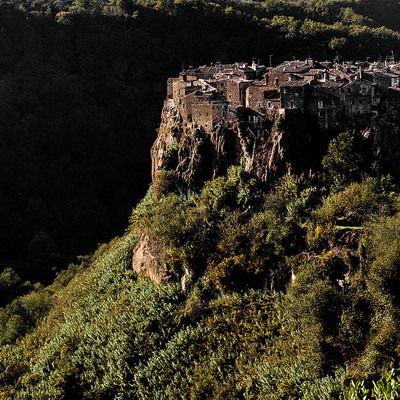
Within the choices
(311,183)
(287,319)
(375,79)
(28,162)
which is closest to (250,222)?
(311,183)

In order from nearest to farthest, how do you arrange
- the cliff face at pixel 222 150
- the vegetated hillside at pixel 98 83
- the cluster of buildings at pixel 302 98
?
the cluster of buildings at pixel 302 98
the cliff face at pixel 222 150
the vegetated hillside at pixel 98 83

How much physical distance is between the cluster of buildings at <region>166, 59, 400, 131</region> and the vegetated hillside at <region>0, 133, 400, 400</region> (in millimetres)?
2503

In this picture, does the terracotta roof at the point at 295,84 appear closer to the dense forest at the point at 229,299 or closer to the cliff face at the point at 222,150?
the cliff face at the point at 222,150

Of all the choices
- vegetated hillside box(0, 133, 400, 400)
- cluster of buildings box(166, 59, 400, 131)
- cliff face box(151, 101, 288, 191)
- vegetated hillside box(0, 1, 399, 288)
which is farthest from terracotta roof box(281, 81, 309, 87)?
vegetated hillside box(0, 1, 399, 288)

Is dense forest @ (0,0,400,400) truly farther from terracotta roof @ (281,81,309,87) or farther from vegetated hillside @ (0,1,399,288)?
vegetated hillside @ (0,1,399,288)

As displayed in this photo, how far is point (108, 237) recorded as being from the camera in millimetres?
79312

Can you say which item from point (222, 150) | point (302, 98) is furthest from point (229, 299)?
point (302, 98)

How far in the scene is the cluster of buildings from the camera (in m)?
41.6

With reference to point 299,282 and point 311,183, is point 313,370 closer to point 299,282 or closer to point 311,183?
point 299,282

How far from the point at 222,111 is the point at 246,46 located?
235 ft

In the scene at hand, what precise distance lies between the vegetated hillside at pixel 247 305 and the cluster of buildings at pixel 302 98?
2503 millimetres

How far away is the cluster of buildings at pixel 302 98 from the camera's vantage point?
41594 mm

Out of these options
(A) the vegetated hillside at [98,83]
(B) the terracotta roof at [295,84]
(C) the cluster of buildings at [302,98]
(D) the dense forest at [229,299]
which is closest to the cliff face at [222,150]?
(C) the cluster of buildings at [302,98]

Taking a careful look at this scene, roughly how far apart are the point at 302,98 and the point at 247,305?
1553 cm
